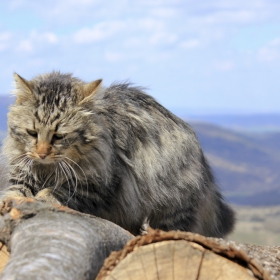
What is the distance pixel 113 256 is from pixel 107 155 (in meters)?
2.45

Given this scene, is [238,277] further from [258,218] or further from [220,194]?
[258,218]

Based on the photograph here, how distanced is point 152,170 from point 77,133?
128 cm

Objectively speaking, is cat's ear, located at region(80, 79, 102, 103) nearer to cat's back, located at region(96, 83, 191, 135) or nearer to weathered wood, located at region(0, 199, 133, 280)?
cat's back, located at region(96, 83, 191, 135)

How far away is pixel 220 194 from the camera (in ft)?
24.3

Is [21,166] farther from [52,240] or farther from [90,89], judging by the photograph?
[52,240]

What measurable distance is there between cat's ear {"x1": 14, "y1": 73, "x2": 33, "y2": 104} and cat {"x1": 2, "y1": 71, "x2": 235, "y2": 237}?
0.01 m

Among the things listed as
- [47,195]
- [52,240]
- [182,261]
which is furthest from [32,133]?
[182,261]

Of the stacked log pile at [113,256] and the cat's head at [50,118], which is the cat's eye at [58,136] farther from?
the stacked log pile at [113,256]

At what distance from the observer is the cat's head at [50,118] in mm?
5156

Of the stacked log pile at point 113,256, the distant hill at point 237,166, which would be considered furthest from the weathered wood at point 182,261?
the distant hill at point 237,166

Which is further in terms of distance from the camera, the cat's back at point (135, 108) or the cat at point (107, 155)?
the cat's back at point (135, 108)

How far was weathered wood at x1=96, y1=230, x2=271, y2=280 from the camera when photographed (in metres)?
3.14

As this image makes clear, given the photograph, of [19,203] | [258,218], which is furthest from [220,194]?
[258,218]

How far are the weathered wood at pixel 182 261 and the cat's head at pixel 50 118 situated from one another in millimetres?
2160
